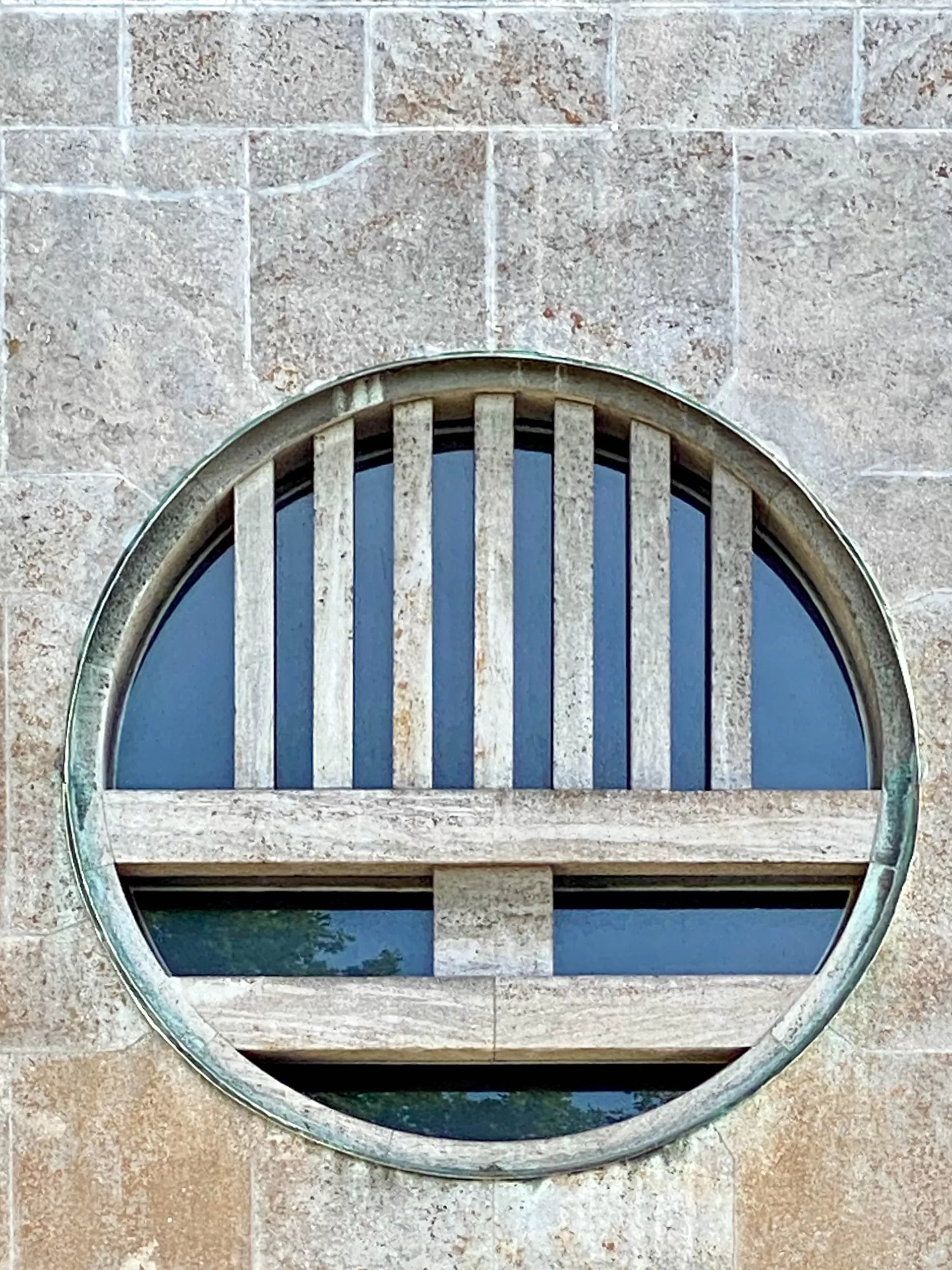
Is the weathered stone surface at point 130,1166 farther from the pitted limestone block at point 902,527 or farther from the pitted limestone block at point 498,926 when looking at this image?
the pitted limestone block at point 902,527

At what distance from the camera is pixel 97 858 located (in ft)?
17.0

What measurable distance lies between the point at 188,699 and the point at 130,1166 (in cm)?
142

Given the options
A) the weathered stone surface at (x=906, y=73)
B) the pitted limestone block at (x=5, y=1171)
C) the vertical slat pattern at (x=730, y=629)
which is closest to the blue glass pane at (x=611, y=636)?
the vertical slat pattern at (x=730, y=629)

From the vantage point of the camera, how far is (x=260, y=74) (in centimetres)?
536

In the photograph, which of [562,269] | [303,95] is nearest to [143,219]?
[303,95]

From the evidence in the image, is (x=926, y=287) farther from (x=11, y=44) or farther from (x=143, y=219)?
(x=11, y=44)

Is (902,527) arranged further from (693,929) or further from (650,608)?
(693,929)

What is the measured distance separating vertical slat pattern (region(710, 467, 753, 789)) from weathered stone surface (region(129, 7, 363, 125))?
5.54ft

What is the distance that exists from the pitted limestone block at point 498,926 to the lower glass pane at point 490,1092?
1.07 feet

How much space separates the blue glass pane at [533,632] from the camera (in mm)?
5414

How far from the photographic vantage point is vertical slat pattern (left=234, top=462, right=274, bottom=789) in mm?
5289

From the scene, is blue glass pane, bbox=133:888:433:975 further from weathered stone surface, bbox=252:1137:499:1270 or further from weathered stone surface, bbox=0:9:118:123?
weathered stone surface, bbox=0:9:118:123

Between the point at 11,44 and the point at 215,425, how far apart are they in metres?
1.36

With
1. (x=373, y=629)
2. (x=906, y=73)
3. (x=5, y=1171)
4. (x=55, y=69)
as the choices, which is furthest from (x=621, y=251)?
(x=5, y=1171)
